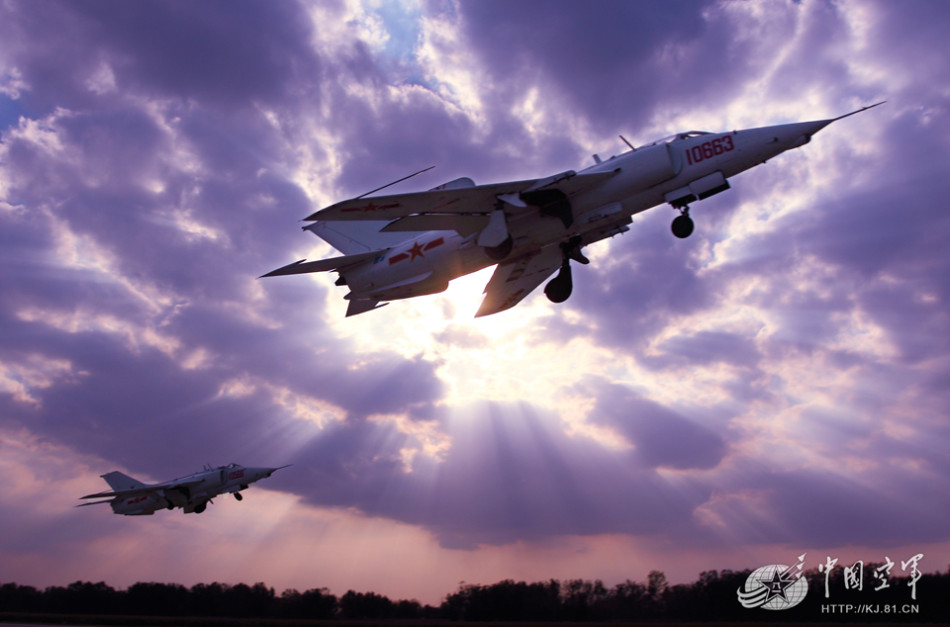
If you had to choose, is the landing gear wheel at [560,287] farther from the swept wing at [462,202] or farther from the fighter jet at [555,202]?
the swept wing at [462,202]

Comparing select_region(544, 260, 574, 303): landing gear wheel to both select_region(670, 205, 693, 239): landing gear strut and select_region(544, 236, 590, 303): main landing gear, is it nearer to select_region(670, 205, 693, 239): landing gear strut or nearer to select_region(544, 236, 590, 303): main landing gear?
select_region(544, 236, 590, 303): main landing gear

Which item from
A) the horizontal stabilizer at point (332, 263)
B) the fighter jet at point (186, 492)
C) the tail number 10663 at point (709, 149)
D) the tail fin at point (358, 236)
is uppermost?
the tail number 10663 at point (709, 149)

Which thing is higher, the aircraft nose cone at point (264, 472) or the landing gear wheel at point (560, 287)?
the landing gear wheel at point (560, 287)

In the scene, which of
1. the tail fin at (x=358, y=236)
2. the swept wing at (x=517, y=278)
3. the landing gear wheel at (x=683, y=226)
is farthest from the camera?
the swept wing at (x=517, y=278)

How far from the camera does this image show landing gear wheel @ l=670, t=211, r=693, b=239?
81.9 feet

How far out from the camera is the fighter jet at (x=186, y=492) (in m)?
61.1

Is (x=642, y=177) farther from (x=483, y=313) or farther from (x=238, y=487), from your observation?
(x=238, y=487)

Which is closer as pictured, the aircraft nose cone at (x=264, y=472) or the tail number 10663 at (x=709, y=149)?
the tail number 10663 at (x=709, y=149)

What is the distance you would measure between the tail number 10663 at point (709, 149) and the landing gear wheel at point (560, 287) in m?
7.30

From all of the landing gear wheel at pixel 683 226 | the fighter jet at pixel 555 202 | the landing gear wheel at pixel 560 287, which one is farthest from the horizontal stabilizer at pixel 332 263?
the landing gear wheel at pixel 683 226

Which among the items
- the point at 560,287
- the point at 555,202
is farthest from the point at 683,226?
the point at 560,287

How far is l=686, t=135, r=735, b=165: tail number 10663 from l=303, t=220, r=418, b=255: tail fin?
10.9 metres

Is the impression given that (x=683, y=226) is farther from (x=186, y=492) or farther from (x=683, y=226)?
(x=186, y=492)

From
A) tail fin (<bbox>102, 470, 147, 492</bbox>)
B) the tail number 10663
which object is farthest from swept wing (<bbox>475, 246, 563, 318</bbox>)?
tail fin (<bbox>102, 470, 147, 492</bbox>)
